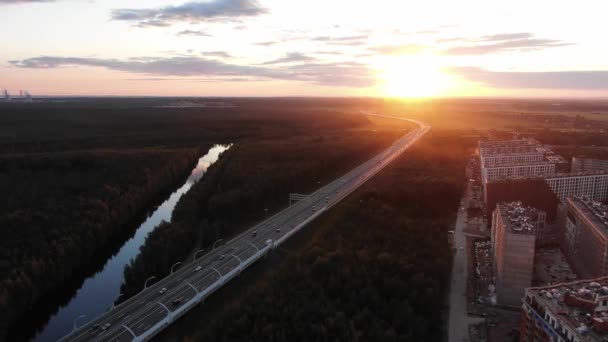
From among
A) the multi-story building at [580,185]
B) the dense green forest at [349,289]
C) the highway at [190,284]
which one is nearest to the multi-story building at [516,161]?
the multi-story building at [580,185]

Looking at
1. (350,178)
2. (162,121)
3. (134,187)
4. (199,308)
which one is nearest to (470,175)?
(350,178)

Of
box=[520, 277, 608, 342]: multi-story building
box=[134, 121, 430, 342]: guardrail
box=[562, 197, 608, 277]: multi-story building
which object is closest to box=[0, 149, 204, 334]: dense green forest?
box=[134, 121, 430, 342]: guardrail

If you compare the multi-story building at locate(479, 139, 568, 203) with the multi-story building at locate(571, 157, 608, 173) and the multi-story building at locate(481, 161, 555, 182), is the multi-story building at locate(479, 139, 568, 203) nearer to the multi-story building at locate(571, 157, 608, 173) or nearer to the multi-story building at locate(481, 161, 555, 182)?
the multi-story building at locate(481, 161, 555, 182)

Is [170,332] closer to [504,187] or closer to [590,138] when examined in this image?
[504,187]

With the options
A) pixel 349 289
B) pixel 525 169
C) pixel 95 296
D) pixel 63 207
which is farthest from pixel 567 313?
pixel 525 169

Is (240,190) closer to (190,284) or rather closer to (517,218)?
(190,284)
